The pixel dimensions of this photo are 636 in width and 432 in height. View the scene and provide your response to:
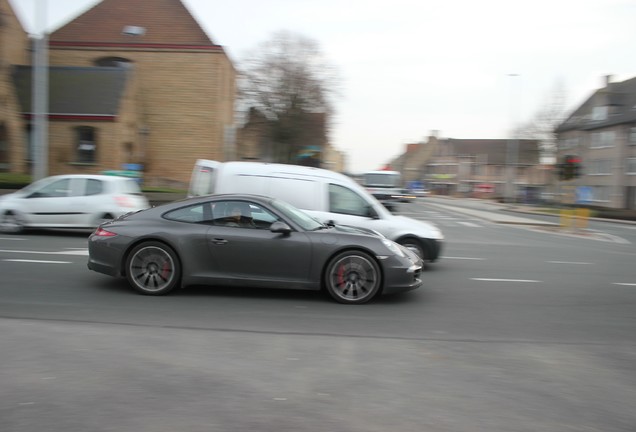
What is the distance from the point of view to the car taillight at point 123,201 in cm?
1352

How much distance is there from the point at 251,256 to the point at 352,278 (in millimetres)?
1273

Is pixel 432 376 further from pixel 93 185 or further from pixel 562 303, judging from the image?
pixel 93 185

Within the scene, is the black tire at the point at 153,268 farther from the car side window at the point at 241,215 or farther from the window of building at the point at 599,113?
the window of building at the point at 599,113

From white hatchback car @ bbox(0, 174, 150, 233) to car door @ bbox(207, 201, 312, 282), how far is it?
285 inches

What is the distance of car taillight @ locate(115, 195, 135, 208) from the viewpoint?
44.3 feet

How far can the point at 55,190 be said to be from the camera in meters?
13.3

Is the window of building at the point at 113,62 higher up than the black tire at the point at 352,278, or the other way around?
the window of building at the point at 113,62

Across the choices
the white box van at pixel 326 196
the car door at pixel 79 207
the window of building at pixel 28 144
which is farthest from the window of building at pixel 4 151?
the white box van at pixel 326 196

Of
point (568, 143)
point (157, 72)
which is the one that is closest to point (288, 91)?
point (157, 72)

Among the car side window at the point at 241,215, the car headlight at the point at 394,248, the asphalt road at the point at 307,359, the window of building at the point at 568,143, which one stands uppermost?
the window of building at the point at 568,143

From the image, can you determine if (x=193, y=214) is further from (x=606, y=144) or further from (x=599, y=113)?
(x=599, y=113)

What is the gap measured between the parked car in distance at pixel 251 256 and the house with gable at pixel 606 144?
154ft

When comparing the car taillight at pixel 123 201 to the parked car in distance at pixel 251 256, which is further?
the car taillight at pixel 123 201

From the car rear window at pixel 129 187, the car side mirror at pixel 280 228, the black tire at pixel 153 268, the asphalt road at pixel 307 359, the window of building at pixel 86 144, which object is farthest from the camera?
the window of building at pixel 86 144
